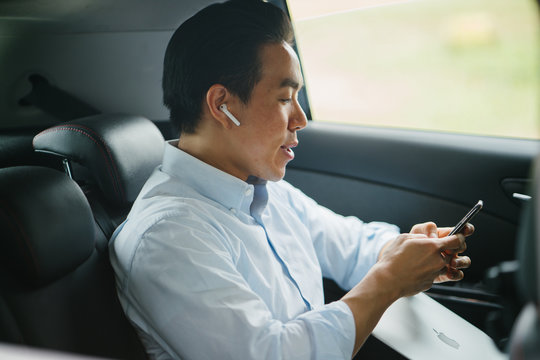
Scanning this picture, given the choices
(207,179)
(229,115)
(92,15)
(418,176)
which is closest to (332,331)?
(207,179)

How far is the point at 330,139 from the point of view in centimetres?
224

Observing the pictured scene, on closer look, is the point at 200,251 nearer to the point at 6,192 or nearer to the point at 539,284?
the point at 6,192

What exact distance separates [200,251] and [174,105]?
510 mm

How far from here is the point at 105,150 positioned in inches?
51.9

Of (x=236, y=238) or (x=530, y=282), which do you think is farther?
(x=236, y=238)

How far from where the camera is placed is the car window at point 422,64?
1986 millimetres

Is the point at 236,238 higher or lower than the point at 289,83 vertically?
lower

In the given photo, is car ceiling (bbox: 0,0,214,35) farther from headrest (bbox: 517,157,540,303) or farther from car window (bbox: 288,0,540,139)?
headrest (bbox: 517,157,540,303)

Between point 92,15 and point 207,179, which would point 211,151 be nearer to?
point 207,179

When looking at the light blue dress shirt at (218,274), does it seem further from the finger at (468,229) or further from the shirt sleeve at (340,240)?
the finger at (468,229)

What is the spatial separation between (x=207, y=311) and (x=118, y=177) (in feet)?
1.89

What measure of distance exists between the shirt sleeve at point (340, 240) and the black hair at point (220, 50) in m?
0.53

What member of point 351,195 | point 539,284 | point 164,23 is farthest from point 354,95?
point 539,284

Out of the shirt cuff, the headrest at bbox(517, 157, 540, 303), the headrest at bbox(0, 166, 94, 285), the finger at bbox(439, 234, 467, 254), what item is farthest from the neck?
the headrest at bbox(517, 157, 540, 303)
